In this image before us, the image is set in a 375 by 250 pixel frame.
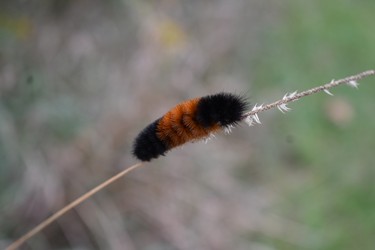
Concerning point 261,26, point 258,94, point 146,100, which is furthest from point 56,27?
point 261,26

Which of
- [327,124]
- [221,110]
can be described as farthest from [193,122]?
[327,124]

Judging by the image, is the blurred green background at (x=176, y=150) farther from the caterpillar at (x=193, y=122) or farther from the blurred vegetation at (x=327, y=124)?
the caterpillar at (x=193, y=122)

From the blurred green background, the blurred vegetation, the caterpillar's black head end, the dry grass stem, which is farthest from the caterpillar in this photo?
the blurred vegetation

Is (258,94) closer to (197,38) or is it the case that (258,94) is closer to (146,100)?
(197,38)

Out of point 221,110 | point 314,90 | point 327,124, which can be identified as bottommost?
point 314,90

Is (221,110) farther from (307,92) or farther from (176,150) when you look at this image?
(176,150)

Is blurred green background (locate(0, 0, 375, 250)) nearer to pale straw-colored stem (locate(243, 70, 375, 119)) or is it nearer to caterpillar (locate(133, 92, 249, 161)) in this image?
caterpillar (locate(133, 92, 249, 161))

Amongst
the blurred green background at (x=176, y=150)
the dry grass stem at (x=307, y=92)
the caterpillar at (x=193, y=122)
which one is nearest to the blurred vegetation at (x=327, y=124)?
the blurred green background at (x=176, y=150)
